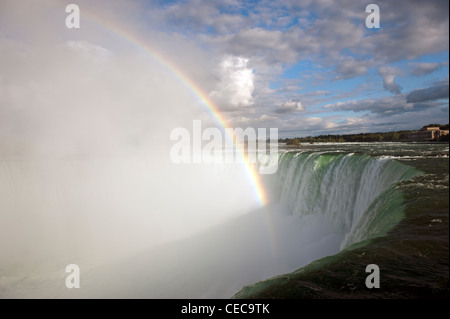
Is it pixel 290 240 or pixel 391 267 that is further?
pixel 290 240

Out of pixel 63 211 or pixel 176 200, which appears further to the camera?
pixel 176 200

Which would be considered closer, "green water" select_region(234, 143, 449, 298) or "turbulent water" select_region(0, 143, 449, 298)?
"green water" select_region(234, 143, 449, 298)

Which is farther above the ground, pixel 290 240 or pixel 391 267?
pixel 391 267

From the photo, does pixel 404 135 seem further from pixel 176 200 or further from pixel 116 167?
pixel 116 167

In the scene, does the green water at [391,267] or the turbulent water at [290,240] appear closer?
the green water at [391,267]

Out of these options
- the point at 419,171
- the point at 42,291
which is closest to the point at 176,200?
the point at 42,291

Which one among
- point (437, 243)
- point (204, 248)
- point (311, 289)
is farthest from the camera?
point (204, 248)

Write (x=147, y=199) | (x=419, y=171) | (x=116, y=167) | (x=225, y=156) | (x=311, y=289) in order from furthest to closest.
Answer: (x=225, y=156), (x=116, y=167), (x=147, y=199), (x=419, y=171), (x=311, y=289)
